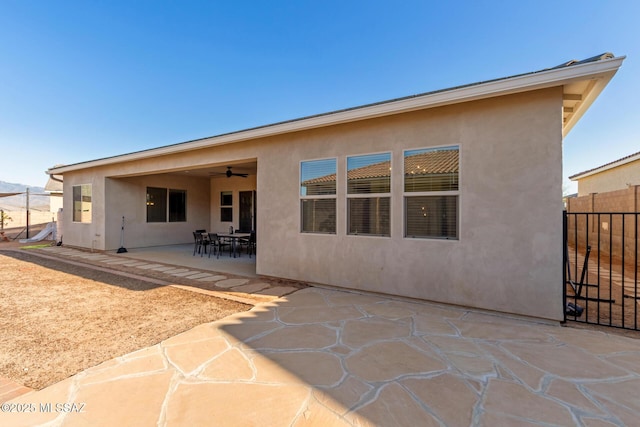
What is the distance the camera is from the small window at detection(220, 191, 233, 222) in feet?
42.2

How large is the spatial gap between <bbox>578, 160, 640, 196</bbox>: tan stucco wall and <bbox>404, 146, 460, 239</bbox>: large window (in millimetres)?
12845

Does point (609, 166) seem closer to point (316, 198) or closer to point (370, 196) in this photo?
point (370, 196)

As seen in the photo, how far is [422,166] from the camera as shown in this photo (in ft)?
15.6

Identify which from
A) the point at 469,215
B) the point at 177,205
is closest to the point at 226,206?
the point at 177,205

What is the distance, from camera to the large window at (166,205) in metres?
11.5

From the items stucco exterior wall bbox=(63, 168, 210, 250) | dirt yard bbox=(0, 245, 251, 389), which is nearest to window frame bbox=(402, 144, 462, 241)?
dirt yard bbox=(0, 245, 251, 389)

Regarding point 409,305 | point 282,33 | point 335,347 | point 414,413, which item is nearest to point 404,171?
point 409,305

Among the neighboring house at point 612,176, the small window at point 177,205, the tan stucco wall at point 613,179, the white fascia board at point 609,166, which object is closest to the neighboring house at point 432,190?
the small window at point 177,205

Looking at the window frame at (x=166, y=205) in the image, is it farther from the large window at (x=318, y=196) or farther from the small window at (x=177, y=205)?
the large window at (x=318, y=196)

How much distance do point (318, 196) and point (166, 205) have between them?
902 cm

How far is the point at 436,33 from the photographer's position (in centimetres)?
906

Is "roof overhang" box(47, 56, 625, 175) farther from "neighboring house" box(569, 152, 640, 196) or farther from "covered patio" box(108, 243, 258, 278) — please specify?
"neighboring house" box(569, 152, 640, 196)

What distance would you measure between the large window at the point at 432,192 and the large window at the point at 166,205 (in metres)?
10.8

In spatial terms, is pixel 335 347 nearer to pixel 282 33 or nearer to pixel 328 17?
pixel 328 17
